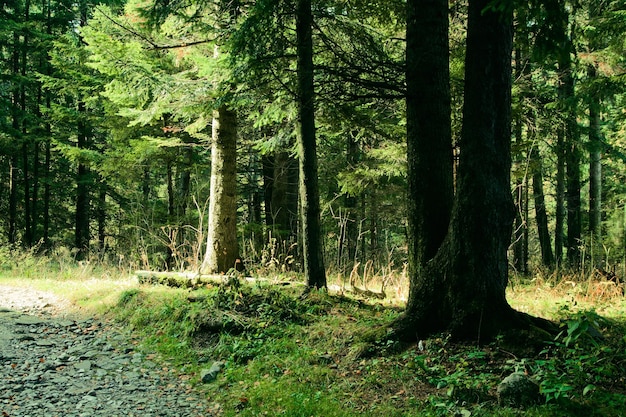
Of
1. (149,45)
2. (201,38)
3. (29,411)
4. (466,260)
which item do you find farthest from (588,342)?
(149,45)

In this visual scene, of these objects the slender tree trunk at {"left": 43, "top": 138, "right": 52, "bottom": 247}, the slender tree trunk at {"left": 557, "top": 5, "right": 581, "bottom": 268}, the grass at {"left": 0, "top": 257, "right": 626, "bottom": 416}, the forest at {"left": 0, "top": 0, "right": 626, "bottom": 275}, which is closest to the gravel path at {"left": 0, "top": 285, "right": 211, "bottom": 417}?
the grass at {"left": 0, "top": 257, "right": 626, "bottom": 416}

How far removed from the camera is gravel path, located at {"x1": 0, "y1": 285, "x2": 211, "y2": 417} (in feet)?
13.8

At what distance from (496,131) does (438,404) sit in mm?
2606

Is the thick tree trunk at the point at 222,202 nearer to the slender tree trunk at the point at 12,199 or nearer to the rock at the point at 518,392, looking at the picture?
the rock at the point at 518,392

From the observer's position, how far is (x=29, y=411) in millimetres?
4074

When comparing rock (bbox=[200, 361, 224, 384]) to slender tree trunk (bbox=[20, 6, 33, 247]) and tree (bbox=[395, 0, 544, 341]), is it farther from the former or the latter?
slender tree trunk (bbox=[20, 6, 33, 247])

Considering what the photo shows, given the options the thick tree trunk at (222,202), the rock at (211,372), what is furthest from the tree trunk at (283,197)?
the rock at (211,372)

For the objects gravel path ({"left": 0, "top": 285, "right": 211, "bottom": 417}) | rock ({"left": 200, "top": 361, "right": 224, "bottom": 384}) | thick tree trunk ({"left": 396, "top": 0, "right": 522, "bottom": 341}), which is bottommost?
gravel path ({"left": 0, "top": 285, "right": 211, "bottom": 417})

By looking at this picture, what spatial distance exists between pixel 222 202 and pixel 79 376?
13.6 ft

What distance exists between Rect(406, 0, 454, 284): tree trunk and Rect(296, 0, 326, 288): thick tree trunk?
2.11 metres

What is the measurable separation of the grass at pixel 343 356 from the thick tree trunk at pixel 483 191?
0.36 m

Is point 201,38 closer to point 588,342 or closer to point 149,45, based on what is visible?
point 149,45

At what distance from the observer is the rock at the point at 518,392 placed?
330cm

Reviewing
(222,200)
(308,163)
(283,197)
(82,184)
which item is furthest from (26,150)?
(308,163)
